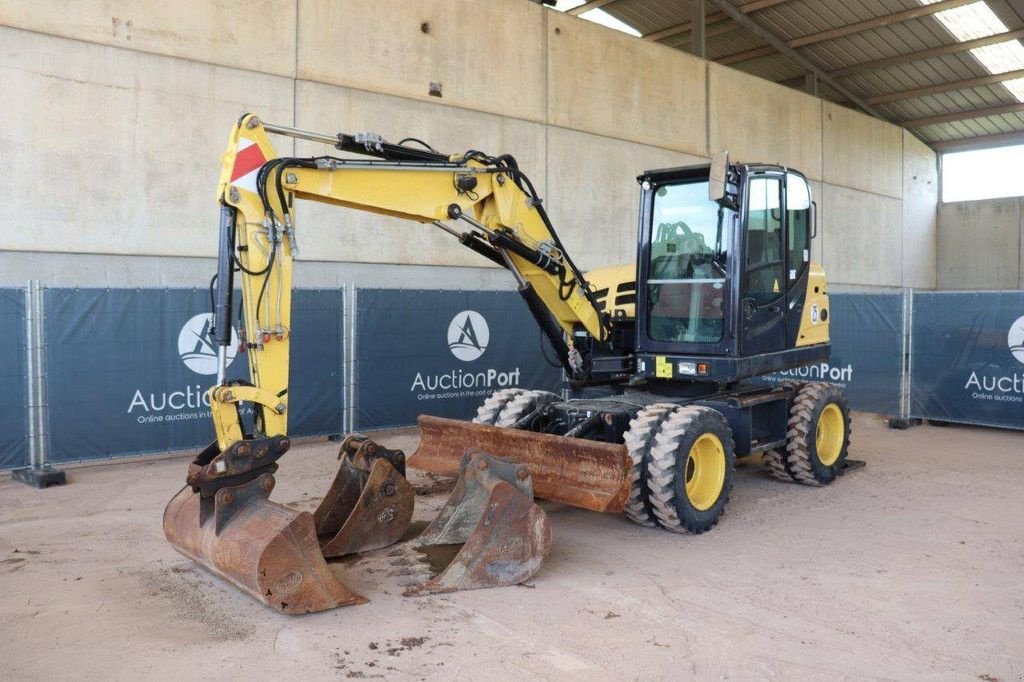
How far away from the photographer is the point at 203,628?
468 centimetres

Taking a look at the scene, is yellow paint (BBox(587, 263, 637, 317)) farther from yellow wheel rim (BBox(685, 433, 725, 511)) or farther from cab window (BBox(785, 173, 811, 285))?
yellow wheel rim (BBox(685, 433, 725, 511))

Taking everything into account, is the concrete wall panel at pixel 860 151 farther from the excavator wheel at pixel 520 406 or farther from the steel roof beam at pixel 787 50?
the excavator wheel at pixel 520 406

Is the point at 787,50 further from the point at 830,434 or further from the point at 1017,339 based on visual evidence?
the point at 830,434

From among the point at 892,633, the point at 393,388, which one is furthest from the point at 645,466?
the point at 393,388

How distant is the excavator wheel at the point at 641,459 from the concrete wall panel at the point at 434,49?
26.4 ft

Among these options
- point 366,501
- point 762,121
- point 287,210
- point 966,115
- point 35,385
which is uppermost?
point 966,115

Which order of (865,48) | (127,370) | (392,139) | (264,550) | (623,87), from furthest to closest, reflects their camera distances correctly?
1. (865,48)
2. (623,87)
3. (392,139)
4. (127,370)
5. (264,550)

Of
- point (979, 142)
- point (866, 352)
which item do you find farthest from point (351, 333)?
point (979, 142)

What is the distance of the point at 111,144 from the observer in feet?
34.1

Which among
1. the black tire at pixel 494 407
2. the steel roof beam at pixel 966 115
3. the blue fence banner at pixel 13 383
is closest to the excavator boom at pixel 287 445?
the black tire at pixel 494 407

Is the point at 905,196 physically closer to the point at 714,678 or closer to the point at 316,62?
the point at 316,62

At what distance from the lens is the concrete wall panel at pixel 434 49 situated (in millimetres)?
12242

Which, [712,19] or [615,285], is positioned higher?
[712,19]

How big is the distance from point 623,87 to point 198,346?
1020 cm
